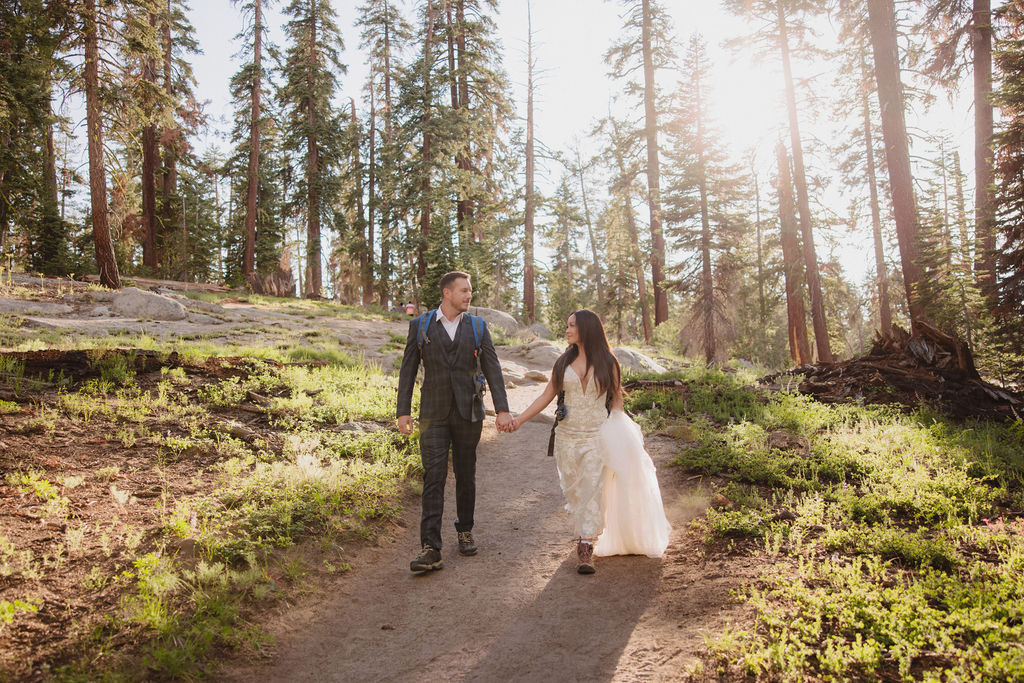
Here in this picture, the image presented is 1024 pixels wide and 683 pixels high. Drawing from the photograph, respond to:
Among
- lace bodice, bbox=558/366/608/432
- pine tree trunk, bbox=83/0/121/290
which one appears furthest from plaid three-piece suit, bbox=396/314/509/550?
pine tree trunk, bbox=83/0/121/290

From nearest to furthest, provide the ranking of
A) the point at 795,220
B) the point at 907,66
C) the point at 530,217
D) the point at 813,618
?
the point at 813,618, the point at 907,66, the point at 795,220, the point at 530,217

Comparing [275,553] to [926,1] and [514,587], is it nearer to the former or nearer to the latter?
[514,587]

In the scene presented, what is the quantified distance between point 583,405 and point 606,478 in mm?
686

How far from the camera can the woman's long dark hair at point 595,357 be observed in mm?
4738

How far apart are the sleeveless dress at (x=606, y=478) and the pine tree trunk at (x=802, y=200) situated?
596 inches

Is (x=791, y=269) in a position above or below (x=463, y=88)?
below

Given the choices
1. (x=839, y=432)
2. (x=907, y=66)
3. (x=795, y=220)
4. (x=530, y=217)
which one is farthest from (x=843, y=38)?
(x=839, y=432)

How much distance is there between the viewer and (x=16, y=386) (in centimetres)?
688

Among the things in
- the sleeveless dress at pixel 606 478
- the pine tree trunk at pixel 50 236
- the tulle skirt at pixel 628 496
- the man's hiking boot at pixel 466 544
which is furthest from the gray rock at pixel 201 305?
the tulle skirt at pixel 628 496

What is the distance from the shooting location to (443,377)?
195 inches

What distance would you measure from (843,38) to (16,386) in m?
21.9

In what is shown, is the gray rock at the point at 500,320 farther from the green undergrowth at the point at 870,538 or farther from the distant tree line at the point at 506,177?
the green undergrowth at the point at 870,538

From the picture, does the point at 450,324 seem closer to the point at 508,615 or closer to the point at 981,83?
the point at 508,615

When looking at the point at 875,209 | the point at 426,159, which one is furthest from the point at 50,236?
the point at 875,209
